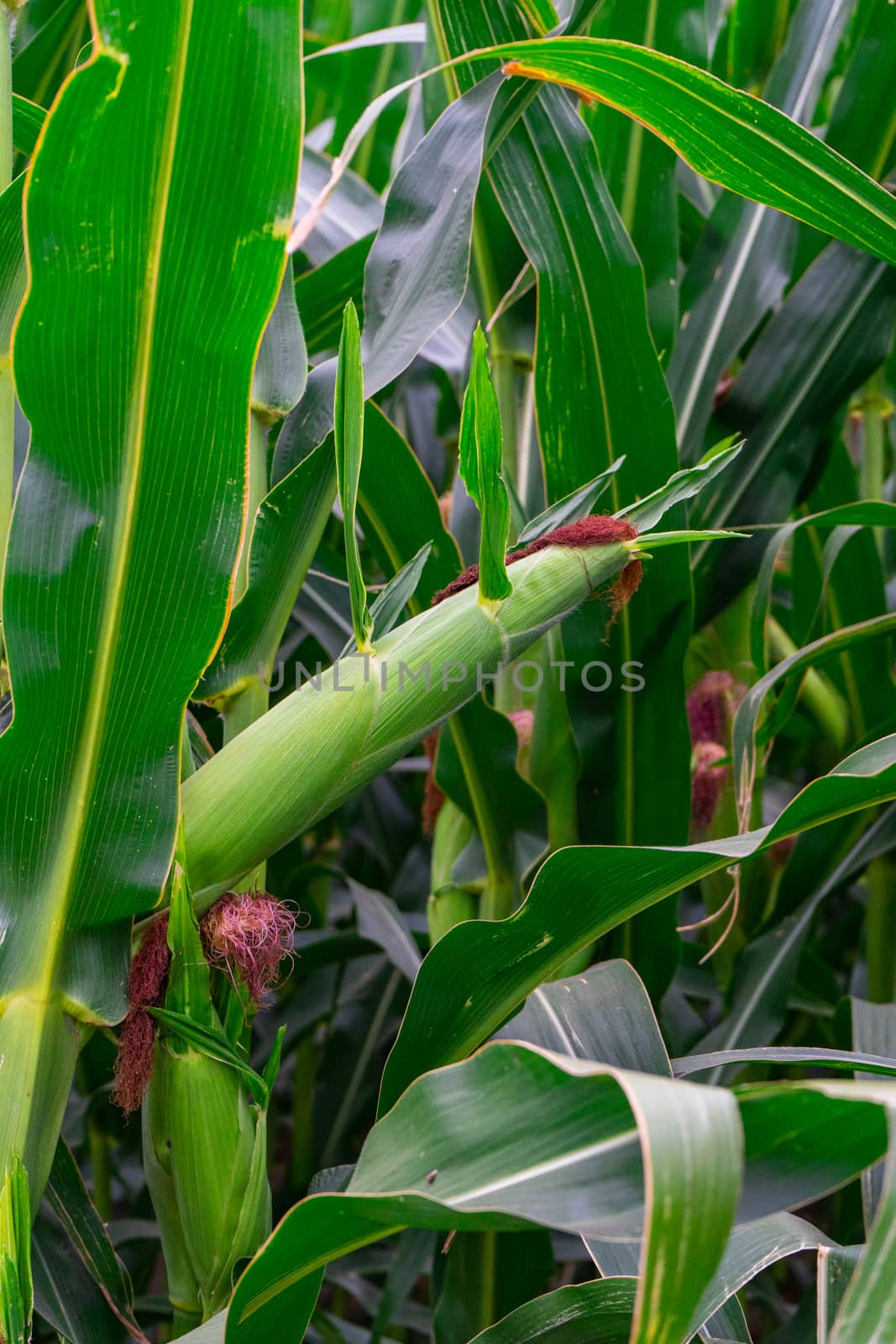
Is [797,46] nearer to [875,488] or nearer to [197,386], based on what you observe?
[875,488]

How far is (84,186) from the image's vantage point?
1.11 feet

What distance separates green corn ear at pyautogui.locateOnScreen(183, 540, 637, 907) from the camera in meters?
0.41

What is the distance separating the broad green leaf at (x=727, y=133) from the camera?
0.47 meters

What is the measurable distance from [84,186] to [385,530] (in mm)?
350

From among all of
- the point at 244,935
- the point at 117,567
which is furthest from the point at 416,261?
the point at 244,935

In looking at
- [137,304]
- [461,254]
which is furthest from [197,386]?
[461,254]

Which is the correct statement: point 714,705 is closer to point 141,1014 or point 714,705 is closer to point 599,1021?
point 599,1021

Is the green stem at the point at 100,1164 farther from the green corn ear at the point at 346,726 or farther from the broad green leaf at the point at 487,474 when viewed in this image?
the broad green leaf at the point at 487,474

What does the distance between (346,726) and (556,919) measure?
14cm

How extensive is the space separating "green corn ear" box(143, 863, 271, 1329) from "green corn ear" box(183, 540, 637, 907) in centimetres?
3

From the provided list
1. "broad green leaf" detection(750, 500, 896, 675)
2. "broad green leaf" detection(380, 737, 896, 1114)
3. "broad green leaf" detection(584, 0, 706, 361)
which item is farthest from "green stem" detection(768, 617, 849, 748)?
"broad green leaf" detection(380, 737, 896, 1114)

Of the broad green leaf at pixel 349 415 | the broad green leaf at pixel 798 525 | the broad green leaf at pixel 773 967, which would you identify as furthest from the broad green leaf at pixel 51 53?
the broad green leaf at pixel 773 967

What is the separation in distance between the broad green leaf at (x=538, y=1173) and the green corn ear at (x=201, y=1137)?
0.12 ft

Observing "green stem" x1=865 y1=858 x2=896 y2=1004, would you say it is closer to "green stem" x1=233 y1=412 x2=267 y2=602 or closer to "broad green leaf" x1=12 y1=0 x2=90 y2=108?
"green stem" x1=233 y1=412 x2=267 y2=602
